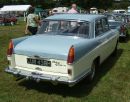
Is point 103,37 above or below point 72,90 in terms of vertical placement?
above

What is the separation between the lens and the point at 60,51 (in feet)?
19.5

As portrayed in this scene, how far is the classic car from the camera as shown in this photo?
5852mm

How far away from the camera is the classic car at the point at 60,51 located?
585cm

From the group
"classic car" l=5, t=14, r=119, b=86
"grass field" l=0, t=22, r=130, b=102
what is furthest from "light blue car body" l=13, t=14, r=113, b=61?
"grass field" l=0, t=22, r=130, b=102

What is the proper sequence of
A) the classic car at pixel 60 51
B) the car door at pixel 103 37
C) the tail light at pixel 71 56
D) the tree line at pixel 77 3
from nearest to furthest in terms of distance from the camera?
the tail light at pixel 71 56 → the classic car at pixel 60 51 → the car door at pixel 103 37 → the tree line at pixel 77 3

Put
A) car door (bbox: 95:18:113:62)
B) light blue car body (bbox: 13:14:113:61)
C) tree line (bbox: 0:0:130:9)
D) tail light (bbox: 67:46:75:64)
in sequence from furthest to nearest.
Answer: tree line (bbox: 0:0:130:9), car door (bbox: 95:18:113:62), light blue car body (bbox: 13:14:113:61), tail light (bbox: 67:46:75:64)

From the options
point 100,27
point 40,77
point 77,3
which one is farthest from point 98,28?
point 77,3

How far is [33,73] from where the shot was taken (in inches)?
242

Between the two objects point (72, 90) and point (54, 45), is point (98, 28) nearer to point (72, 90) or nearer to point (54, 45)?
point (54, 45)

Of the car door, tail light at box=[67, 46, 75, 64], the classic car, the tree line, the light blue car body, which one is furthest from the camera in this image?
the tree line

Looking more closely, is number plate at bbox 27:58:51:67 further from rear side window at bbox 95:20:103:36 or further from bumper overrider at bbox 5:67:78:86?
rear side window at bbox 95:20:103:36

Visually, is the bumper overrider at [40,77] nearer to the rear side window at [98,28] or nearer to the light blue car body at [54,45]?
the light blue car body at [54,45]

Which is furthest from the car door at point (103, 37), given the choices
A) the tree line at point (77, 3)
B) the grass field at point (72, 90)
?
the tree line at point (77, 3)

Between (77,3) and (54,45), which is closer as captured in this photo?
(54,45)
